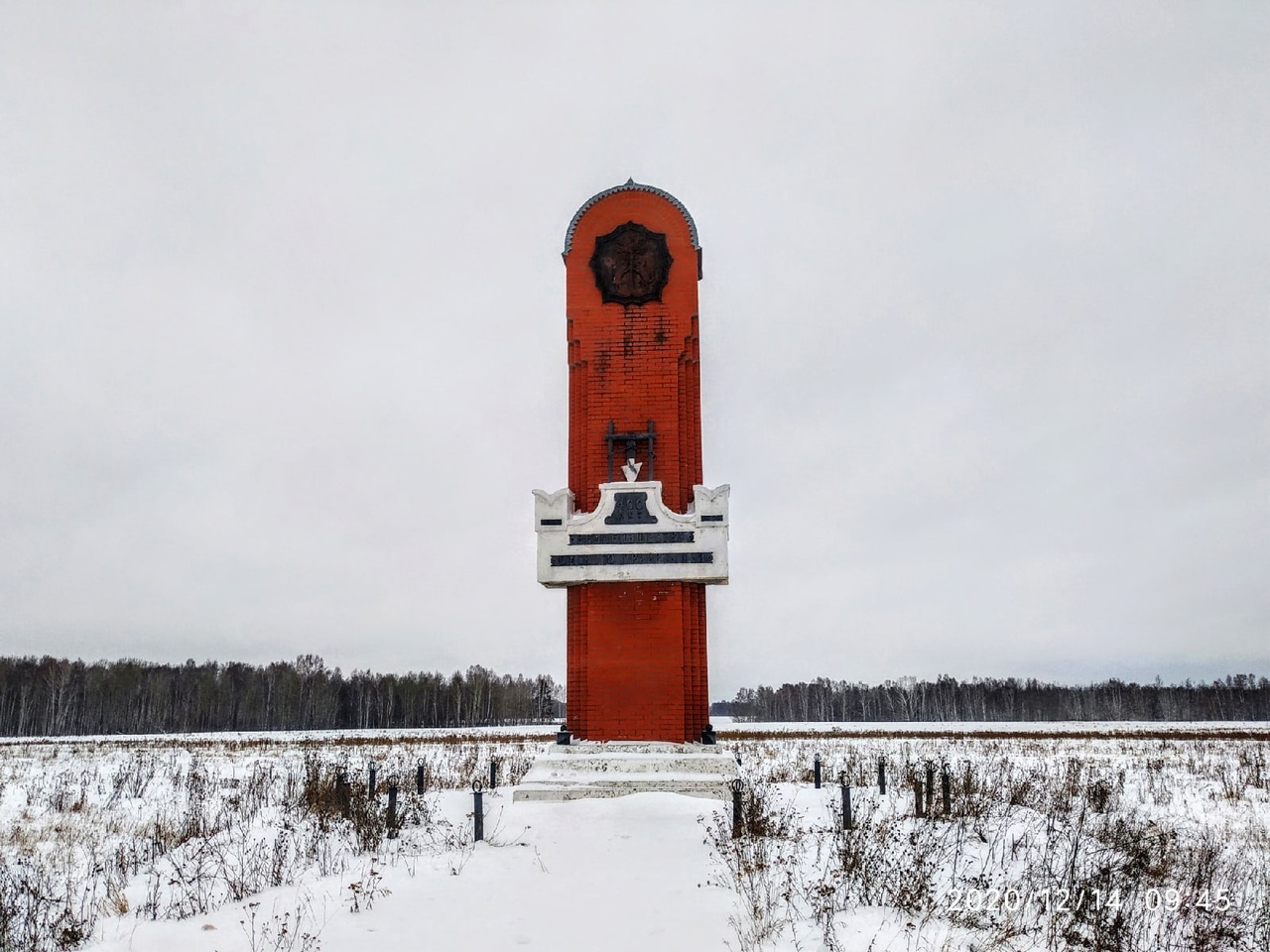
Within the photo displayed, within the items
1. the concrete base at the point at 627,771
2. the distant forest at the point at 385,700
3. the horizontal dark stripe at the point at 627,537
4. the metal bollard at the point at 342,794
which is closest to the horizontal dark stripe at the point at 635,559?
the horizontal dark stripe at the point at 627,537

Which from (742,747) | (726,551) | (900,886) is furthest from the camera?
(742,747)

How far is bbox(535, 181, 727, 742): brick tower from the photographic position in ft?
39.6

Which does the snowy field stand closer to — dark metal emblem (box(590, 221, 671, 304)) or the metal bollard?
the metal bollard

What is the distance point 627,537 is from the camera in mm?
12102

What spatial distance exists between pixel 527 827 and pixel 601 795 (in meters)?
1.88

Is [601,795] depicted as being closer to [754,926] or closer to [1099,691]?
[754,926]

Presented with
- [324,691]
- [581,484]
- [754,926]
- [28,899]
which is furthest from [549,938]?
[324,691]

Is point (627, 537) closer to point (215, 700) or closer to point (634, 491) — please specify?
point (634, 491)

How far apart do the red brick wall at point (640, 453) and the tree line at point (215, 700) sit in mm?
67022

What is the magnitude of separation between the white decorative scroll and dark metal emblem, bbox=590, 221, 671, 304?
11.2 feet

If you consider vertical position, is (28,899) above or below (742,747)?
above

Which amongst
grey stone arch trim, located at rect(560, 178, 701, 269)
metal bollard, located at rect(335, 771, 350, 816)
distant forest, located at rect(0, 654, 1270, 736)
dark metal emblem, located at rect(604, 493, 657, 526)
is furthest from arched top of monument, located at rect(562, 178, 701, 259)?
distant forest, located at rect(0, 654, 1270, 736)

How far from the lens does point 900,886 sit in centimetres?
662

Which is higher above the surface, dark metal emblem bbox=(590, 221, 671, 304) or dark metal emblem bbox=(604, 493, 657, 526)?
dark metal emblem bbox=(590, 221, 671, 304)
